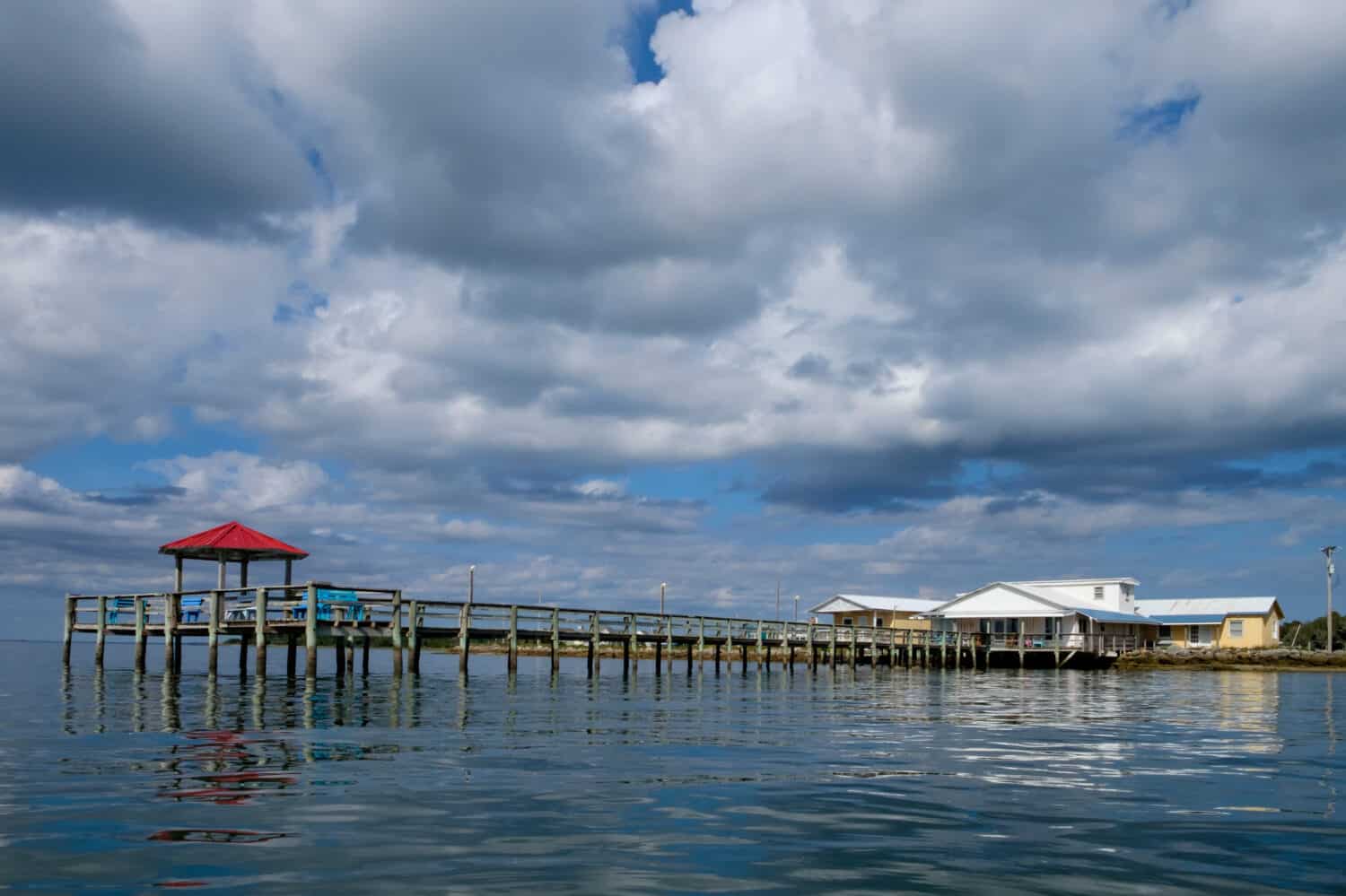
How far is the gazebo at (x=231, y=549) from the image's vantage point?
38844mm

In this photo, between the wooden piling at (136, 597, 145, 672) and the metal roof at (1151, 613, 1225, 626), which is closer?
the wooden piling at (136, 597, 145, 672)

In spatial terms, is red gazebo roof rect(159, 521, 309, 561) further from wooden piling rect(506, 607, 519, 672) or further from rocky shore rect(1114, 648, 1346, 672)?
rocky shore rect(1114, 648, 1346, 672)

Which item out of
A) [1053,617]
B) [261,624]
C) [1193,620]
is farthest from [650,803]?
[1193,620]

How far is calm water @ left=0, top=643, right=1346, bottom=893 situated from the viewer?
747 cm

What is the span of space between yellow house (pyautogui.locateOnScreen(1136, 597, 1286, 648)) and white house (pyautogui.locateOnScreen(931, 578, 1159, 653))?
322cm

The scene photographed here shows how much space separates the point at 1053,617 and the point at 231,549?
5892cm

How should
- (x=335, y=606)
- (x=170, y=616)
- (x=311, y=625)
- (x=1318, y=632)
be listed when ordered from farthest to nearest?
(x=1318, y=632)
(x=170, y=616)
(x=335, y=606)
(x=311, y=625)

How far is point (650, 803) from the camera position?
33.7ft

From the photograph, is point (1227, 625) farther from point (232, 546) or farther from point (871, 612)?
point (232, 546)

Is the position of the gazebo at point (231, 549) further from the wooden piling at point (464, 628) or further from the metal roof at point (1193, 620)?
the metal roof at point (1193, 620)

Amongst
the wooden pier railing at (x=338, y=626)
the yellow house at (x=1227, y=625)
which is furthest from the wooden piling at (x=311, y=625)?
the yellow house at (x=1227, y=625)

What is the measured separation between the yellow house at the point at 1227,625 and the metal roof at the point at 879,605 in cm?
1831

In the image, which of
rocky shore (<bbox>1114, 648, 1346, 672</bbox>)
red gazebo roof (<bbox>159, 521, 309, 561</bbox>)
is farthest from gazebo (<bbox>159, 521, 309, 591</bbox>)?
rocky shore (<bbox>1114, 648, 1346, 672</bbox>)

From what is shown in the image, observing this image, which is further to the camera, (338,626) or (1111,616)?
(1111,616)
